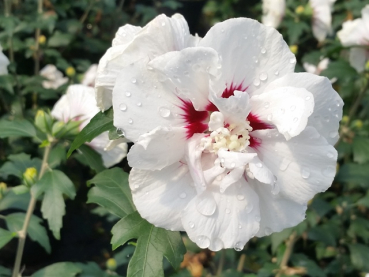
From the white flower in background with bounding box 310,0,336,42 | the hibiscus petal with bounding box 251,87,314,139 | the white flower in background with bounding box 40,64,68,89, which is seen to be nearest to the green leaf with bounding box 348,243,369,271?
the white flower in background with bounding box 310,0,336,42

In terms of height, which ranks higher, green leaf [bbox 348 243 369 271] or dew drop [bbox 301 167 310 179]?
dew drop [bbox 301 167 310 179]

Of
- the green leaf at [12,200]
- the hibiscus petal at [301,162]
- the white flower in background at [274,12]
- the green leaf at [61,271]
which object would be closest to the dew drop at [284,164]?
the hibiscus petal at [301,162]

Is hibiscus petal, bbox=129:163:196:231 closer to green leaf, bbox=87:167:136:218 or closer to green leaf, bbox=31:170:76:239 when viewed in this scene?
green leaf, bbox=87:167:136:218

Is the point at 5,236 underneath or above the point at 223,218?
underneath

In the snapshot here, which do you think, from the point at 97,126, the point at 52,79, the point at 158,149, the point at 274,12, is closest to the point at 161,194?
the point at 158,149

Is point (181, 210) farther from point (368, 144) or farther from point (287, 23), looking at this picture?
point (287, 23)

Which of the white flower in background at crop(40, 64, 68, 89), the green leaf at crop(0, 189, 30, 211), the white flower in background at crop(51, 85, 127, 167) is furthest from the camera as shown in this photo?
the white flower in background at crop(40, 64, 68, 89)

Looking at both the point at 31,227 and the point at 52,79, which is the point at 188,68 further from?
the point at 52,79
